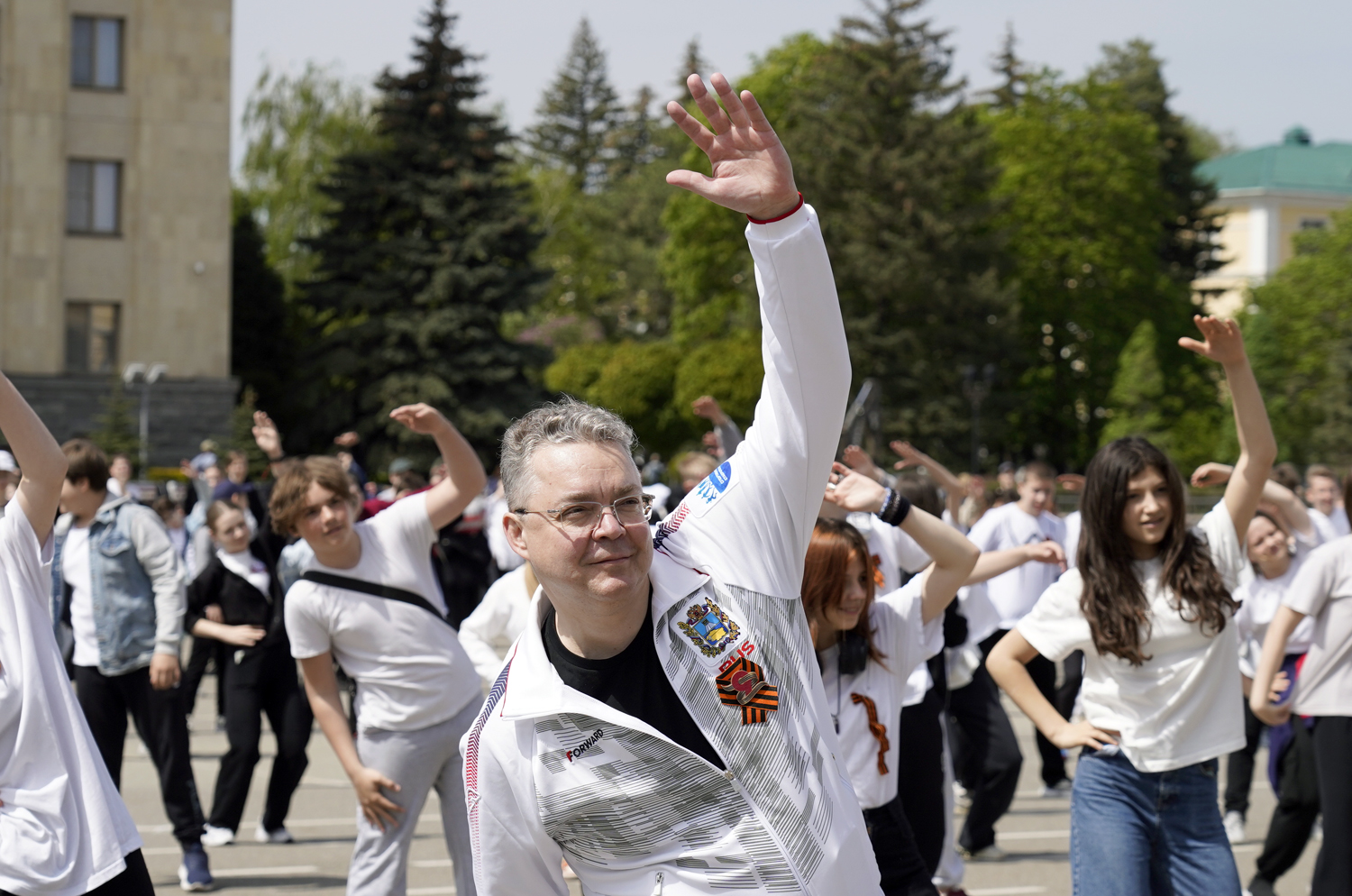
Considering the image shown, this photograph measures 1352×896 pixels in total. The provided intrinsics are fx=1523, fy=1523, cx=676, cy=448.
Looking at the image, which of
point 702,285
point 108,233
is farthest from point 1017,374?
point 108,233

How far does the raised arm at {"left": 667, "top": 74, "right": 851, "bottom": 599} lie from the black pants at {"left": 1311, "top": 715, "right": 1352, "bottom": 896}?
3423mm

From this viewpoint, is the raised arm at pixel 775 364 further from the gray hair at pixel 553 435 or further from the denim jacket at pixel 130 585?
the denim jacket at pixel 130 585

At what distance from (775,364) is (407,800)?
11.4 ft

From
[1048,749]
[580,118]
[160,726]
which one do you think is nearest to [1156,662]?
[160,726]

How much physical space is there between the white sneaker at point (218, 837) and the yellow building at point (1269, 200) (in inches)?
3165

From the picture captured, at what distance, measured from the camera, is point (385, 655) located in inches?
228

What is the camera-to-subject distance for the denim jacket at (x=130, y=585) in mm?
7512

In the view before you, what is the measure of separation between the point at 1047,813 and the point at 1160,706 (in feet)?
16.8

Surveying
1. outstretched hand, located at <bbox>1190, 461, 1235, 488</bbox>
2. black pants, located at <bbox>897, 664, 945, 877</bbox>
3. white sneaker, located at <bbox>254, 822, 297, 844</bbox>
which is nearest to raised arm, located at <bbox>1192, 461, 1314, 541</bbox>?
outstretched hand, located at <bbox>1190, 461, 1235, 488</bbox>

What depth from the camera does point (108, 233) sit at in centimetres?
3634

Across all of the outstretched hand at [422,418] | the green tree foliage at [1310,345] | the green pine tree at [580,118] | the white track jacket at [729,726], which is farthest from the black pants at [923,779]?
the green pine tree at [580,118]

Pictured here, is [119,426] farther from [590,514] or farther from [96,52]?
[590,514]

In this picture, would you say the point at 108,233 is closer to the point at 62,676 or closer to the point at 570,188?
the point at 570,188

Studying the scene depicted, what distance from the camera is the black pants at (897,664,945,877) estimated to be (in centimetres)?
582
